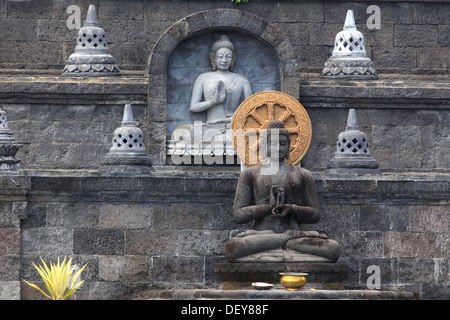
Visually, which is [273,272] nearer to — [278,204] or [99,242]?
[278,204]

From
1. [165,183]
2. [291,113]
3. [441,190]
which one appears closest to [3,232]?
[165,183]

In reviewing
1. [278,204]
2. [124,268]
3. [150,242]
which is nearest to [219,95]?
[150,242]

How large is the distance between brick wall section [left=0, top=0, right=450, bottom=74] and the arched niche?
1557mm

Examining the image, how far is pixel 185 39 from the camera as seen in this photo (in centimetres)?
2273

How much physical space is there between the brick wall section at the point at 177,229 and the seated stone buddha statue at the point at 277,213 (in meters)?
0.89

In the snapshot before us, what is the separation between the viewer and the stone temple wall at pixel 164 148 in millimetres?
18953

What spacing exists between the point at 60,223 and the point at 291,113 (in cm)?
403

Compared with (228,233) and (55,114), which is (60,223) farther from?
(55,114)

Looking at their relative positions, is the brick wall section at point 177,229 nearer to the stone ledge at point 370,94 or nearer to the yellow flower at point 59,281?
the yellow flower at point 59,281

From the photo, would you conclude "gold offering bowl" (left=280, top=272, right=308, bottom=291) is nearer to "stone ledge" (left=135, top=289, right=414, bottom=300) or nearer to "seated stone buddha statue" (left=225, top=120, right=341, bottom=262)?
"stone ledge" (left=135, top=289, right=414, bottom=300)

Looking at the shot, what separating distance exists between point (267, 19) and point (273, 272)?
781cm

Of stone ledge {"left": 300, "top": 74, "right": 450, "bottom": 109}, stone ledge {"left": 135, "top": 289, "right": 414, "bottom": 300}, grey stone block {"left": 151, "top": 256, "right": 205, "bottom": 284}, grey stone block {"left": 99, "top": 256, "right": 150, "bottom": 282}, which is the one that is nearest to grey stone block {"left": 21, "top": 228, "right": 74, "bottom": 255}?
grey stone block {"left": 99, "top": 256, "right": 150, "bottom": 282}

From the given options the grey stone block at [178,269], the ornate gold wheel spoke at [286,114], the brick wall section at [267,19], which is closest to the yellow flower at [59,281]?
the grey stone block at [178,269]

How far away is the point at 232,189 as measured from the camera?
19.0 m
